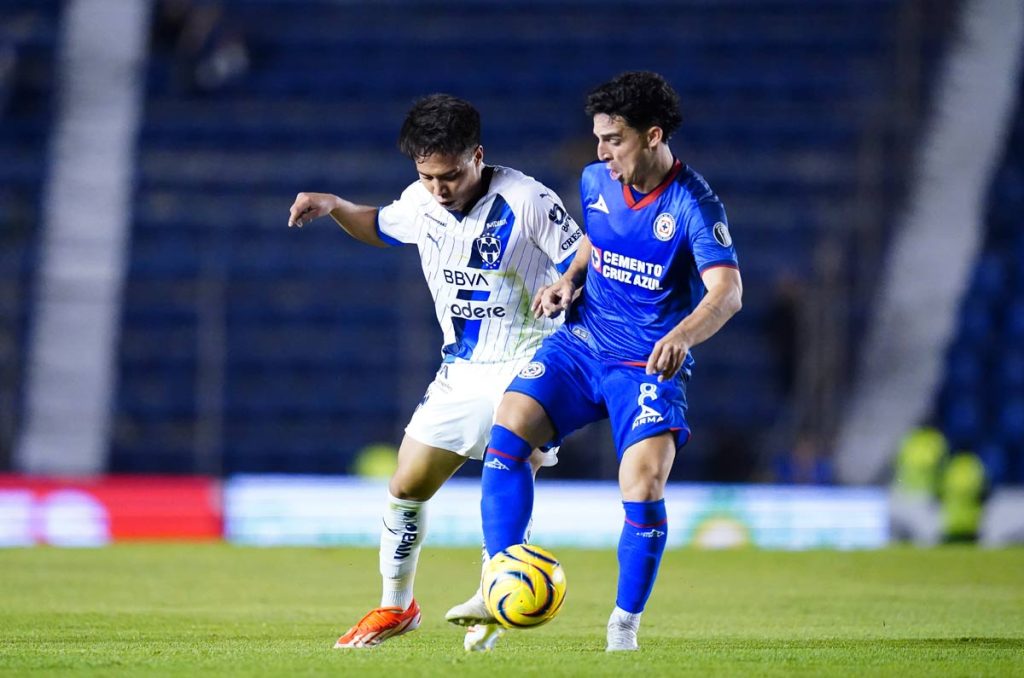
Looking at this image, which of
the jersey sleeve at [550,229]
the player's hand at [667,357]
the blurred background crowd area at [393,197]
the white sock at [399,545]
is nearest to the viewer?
the player's hand at [667,357]

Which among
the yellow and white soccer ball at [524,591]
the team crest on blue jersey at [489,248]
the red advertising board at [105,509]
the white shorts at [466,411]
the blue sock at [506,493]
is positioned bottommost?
the red advertising board at [105,509]

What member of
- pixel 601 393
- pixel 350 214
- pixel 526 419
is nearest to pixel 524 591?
pixel 526 419

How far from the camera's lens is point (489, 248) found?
5988 mm

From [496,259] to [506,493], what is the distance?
0.94 m

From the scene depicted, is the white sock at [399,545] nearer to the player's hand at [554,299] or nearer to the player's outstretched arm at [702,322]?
the player's hand at [554,299]

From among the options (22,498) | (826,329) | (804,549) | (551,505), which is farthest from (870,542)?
(22,498)

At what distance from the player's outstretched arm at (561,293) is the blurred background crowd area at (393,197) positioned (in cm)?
859

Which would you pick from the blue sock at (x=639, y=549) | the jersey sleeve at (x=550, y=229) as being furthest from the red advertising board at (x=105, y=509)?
the blue sock at (x=639, y=549)

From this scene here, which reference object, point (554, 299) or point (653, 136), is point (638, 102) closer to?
point (653, 136)

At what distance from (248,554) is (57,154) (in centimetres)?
758

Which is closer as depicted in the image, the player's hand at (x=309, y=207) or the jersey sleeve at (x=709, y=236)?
the jersey sleeve at (x=709, y=236)

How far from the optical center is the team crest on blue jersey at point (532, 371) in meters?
5.73

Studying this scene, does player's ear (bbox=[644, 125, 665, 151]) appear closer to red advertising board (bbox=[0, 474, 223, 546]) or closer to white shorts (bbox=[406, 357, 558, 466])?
white shorts (bbox=[406, 357, 558, 466])

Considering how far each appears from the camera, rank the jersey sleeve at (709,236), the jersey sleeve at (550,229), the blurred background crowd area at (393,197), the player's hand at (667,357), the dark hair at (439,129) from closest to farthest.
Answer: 1. the player's hand at (667,357)
2. the jersey sleeve at (709,236)
3. the dark hair at (439,129)
4. the jersey sleeve at (550,229)
5. the blurred background crowd area at (393,197)
